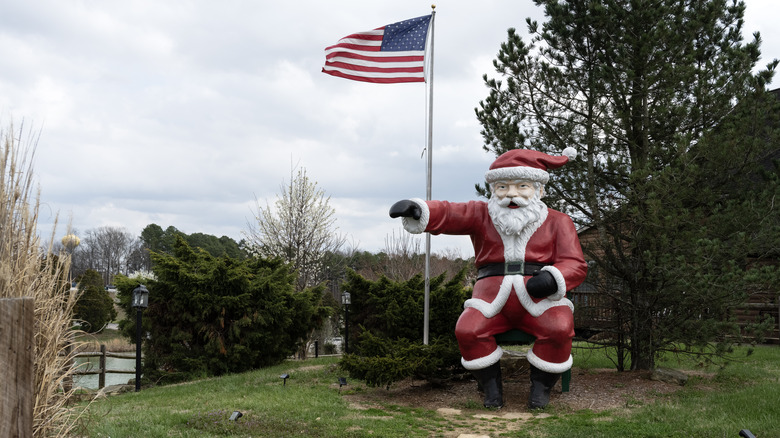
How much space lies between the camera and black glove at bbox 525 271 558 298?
5.87 metres

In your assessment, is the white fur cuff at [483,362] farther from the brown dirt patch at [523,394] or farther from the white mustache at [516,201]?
the white mustache at [516,201]

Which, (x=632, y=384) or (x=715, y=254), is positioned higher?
(x=715, y=254)

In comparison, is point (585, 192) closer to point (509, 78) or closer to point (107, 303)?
point (509, 78)

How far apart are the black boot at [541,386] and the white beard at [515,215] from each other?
152 cm

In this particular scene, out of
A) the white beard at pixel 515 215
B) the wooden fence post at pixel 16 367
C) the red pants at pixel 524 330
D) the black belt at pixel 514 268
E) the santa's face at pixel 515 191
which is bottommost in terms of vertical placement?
the red pants at pixel 524 330

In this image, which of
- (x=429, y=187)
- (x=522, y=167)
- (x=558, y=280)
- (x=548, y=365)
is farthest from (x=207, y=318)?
(x=558, y=280)

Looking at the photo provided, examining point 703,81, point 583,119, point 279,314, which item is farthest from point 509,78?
point 279,314

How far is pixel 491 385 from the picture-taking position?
249 inches

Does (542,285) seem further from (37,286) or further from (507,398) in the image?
(37,286)

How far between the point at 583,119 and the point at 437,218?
306 cm

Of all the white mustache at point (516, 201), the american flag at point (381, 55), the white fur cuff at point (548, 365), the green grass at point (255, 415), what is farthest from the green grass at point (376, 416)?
the american flag at point (381, 55)

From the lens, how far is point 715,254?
6.34 m

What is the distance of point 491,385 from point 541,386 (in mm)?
534

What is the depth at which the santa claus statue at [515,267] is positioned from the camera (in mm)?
6203
